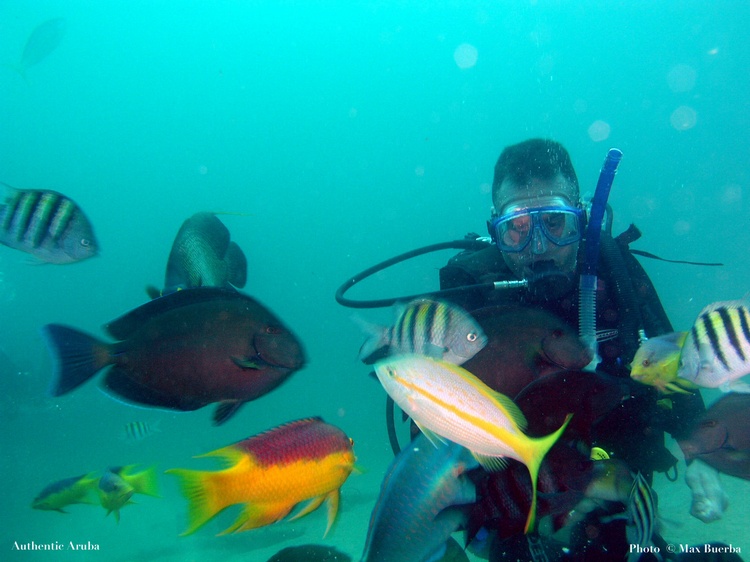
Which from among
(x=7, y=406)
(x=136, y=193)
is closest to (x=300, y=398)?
(x=7, y=406)

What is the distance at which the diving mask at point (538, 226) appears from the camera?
343 centimetres

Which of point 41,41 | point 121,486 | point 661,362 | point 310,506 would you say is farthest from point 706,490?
point 41,41

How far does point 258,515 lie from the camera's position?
1.40 meters

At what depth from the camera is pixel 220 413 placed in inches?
63.9

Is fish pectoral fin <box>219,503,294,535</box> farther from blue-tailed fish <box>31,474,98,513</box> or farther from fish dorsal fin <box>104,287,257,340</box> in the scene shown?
blue-tailed fish <box>31,474,98,513</box>

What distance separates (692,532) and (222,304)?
8.18 metres

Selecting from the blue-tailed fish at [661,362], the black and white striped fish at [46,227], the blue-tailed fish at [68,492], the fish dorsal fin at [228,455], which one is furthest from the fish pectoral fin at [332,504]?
the blue-tailed fish at [68,492]

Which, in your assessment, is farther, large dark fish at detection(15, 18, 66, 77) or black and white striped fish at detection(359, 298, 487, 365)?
large dark fish at detection(15, 18, 66, 77)

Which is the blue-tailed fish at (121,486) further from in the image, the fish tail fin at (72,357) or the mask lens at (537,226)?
the mask lens at (537,226)

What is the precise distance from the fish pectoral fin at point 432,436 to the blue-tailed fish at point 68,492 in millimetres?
4543

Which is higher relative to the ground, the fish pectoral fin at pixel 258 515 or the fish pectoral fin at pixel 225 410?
the fish pectoral fin at pixel 225 410

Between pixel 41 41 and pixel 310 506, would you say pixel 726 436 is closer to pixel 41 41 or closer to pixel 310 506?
pixel 310 506

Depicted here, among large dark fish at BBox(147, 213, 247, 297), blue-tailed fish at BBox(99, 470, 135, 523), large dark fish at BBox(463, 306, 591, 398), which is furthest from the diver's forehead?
blue-tailed fish at BBox(99, 470, 135, 523)

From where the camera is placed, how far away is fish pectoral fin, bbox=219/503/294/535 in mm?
1364
